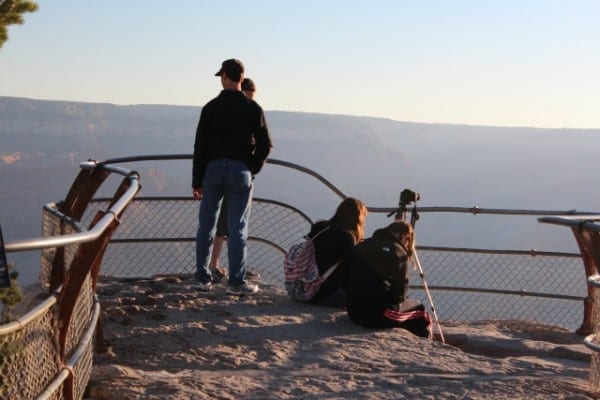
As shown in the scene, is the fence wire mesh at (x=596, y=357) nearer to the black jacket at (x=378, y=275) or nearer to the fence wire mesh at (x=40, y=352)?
the black jacket at (x=378, y=275)

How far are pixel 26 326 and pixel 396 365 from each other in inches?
120

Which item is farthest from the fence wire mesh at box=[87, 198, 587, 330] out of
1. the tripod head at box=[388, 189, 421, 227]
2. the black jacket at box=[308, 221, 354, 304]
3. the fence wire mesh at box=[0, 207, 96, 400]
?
the fence wire mesh at box=[0, 207, 96, 400]

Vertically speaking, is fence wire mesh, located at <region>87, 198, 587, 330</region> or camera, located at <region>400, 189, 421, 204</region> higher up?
camera, located at <region>400, 189, 421, 204</region>

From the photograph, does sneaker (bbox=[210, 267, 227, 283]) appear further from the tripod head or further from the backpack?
the tripod head

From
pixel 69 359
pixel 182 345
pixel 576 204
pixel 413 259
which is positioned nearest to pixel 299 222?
pixel 413 259

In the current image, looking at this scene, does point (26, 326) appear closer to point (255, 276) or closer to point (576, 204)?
point (255, 276)

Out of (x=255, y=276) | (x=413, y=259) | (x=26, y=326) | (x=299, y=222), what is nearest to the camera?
(x=26, y=326)

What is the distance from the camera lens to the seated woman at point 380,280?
279 inches

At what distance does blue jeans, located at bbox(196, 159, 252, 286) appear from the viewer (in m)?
7.83

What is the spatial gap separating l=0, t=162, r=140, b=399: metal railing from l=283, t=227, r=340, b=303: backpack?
2388 mm

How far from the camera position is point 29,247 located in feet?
10.2

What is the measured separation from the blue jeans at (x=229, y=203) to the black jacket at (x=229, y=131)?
0.07m

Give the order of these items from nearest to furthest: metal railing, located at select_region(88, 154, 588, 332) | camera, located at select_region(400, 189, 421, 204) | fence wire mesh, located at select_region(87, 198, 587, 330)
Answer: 1. camera, located at select_region(400, 189, 421, 204)
2. metal railing, located at select_region(88, 154, 588, 332)
3. fence wire mesh, located at select_region(87, 198, 587, 330)

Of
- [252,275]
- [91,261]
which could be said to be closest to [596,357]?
[91,261]
